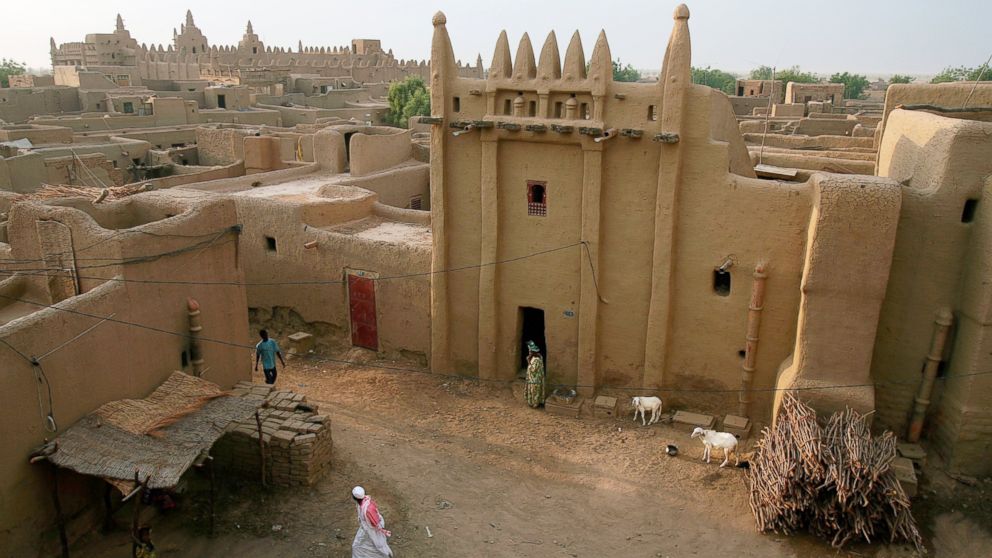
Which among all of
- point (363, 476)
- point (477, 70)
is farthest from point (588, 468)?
point (477, 70)

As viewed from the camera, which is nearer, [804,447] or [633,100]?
[804,447]

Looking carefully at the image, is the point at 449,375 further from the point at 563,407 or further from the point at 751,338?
the point at 751,338

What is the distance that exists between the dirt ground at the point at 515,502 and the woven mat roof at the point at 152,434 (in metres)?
1.44

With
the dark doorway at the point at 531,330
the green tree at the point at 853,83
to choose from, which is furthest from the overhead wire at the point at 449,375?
the green tree at the point at 853,83

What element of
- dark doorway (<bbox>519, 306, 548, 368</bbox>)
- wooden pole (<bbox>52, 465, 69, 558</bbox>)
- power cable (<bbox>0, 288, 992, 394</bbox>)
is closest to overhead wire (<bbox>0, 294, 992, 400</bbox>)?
power cable (<bbox>0, 288, 992, 394</bbox>)

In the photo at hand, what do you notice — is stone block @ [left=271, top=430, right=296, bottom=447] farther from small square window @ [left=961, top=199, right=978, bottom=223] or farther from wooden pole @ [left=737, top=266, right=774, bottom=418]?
small square window @ [left=961, top=199, right=978, bottom=223]

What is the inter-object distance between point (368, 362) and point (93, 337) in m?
7.32

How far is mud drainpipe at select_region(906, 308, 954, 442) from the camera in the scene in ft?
39.3

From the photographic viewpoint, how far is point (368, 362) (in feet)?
55.3

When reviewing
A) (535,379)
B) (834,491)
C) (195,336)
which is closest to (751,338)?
(834,491)

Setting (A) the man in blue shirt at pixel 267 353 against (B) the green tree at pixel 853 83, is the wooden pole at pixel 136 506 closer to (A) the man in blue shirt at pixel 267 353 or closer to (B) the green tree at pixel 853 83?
(A) the man in blue shirt at pixel 267 353

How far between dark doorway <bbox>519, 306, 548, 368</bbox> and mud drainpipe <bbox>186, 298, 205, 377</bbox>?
21.1 ft

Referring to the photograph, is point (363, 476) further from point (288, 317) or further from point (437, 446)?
point (288, 317)

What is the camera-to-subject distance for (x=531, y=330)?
1647 cm
